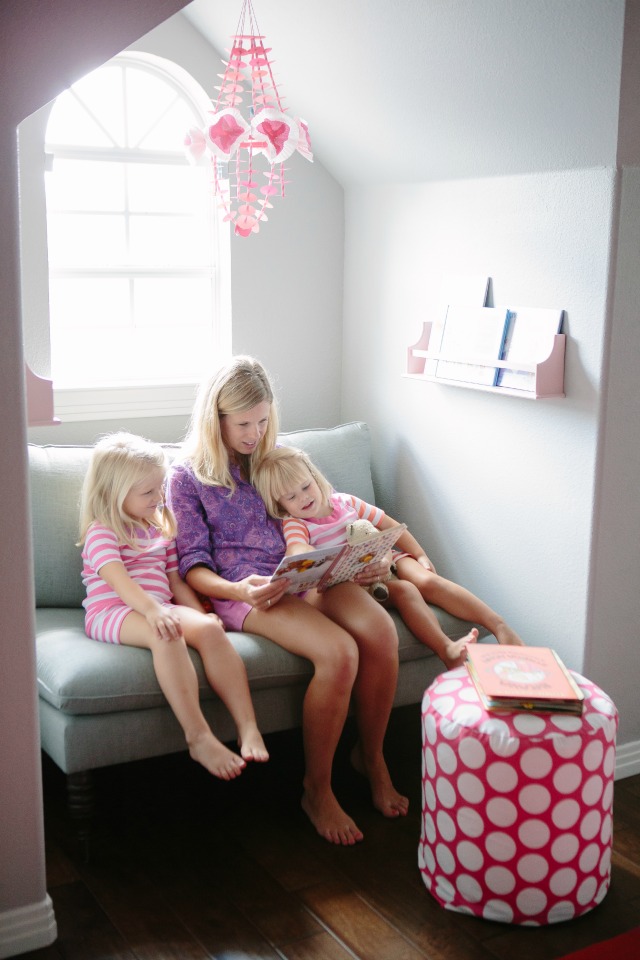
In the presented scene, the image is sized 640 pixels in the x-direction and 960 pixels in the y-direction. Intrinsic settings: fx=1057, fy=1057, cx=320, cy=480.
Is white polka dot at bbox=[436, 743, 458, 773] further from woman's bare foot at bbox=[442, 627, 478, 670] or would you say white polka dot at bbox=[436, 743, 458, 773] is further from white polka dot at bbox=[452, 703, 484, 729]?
woman's bare foot at bbox=[442, 627, 478, 670]

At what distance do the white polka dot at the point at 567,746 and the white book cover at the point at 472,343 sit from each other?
1.19 meters

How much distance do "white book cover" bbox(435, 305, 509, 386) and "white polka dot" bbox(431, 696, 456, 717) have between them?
3.49 ft

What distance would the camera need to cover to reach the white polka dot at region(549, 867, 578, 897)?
7.60ft

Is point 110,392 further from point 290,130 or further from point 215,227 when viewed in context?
point 290,130

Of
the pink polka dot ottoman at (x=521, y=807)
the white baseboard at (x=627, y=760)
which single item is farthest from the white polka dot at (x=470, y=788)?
the white baseboard at (x=627, y=760)

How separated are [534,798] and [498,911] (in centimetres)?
30

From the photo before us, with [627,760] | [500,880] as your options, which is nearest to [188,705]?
[500,880]

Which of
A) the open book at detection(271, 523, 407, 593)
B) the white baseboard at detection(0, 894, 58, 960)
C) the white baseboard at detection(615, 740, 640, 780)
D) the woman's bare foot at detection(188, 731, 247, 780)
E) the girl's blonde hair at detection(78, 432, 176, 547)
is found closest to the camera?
the white baseboard at detection(0, 894, 58, 960)

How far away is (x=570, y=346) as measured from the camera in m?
2.90

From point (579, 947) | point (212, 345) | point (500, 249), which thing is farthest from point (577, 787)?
point (212, 345)

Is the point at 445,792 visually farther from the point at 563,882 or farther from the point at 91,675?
the point at 91,675

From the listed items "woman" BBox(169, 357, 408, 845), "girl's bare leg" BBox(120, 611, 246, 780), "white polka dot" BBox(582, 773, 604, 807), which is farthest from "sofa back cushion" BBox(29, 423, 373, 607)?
"white polka dot" BBox(582, 773, 604, 807)

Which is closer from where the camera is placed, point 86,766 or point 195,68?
point 86,766

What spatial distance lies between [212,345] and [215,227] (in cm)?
42
